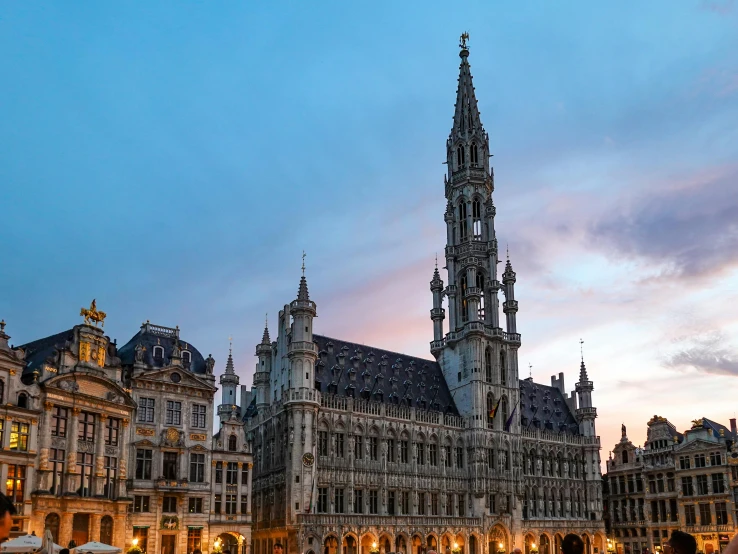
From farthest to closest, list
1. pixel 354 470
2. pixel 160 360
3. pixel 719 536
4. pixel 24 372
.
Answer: pixel 719 536, pixel 354 470, pixel 160 360, pixel 24 372

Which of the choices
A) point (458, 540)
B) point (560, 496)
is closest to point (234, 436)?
point (458, 540)

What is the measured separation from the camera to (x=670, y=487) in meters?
102

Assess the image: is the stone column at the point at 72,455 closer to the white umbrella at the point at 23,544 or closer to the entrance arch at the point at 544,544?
the white umbrella at the point at 23,544

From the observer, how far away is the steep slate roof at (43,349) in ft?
198

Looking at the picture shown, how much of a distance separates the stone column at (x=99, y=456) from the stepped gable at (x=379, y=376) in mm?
25663

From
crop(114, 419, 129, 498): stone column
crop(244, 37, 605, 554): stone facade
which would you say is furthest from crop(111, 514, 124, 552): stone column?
crop(244, 37, 605, 554): stone facade

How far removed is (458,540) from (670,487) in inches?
1251

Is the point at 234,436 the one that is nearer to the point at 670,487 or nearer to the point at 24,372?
the point at 24,372

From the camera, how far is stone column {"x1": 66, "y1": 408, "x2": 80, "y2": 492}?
5862 cm

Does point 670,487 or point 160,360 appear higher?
point 160,360

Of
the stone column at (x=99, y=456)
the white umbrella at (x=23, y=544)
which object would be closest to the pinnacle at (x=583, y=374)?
the stone column at (x=99, y=456)

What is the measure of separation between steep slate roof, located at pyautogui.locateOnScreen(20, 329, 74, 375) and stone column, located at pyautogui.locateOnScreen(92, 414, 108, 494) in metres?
5.97

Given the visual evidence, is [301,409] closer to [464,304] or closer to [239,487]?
[239,487]

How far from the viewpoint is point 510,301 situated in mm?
102375
